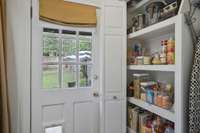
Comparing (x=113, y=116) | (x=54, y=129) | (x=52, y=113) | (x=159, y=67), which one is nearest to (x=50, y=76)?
(x=52, y=113)

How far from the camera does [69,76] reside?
73.1 inches

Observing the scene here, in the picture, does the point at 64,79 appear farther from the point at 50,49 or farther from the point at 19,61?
the point at 19,61

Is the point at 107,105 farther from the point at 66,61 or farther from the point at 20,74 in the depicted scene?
the point at 20,74

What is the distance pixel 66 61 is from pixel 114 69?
54cm

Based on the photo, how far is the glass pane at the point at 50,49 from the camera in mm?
1736

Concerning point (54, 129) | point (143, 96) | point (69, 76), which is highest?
point (69, 76)

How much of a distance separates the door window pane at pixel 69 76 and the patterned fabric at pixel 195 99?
113 centimetres

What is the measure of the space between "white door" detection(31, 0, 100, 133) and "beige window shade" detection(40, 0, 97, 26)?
6 centimetres

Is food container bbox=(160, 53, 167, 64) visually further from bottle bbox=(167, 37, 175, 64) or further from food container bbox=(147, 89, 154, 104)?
food container bbox=(147, 89, 154, 104)

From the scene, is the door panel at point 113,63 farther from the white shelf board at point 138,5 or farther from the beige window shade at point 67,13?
the white shelf board at point 138,5

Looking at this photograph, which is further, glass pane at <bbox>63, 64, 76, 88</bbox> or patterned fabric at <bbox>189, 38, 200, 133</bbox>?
glass pane at <bbox>63, 64, 76, 88</bbox>

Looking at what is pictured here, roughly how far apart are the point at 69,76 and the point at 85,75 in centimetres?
18

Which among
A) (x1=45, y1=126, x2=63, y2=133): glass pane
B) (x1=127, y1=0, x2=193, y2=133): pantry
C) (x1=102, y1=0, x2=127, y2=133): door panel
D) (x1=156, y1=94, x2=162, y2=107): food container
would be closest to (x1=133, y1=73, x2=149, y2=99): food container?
(x1=127, y1=0, x2=193, y2=133): pantry

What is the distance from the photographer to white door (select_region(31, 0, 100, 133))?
166 centimetres
